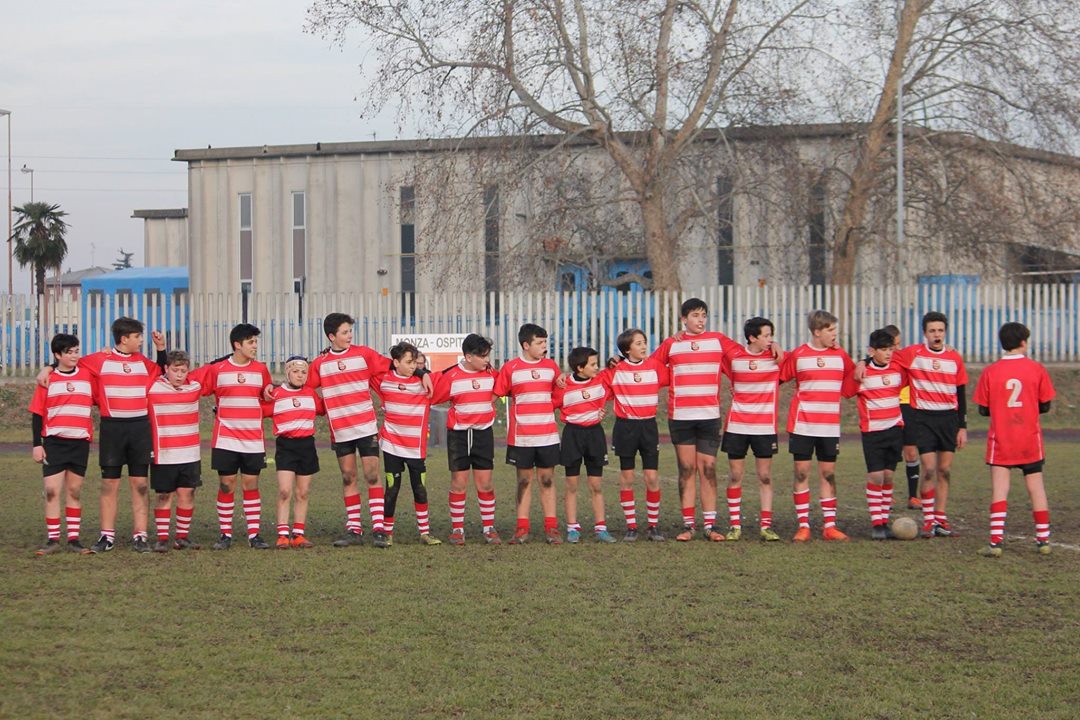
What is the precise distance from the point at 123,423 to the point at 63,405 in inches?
22.4

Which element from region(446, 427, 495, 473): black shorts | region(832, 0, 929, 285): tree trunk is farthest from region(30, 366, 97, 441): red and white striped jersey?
region(832, 0, 929, 285): tree trunk

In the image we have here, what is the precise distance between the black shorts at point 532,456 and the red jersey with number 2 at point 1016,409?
3949mm

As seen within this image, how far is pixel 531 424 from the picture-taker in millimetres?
11430

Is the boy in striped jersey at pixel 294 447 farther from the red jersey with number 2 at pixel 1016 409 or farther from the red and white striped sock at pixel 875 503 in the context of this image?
the red jersey with number 2 at pixel 1016 409

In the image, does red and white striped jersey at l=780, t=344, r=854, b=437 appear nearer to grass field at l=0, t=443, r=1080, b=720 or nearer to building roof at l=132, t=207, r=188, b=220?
grass field at l=0, t=443, r=1080, b=720

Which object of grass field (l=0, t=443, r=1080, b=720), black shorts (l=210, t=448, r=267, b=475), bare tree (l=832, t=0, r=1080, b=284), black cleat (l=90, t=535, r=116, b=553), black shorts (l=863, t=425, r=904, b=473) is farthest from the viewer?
bare tree (l=832, t=0, r=1080, b=284)

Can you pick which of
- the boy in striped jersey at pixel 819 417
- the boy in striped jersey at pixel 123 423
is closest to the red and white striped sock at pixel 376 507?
the boy in striped jersey at pixel 123 423

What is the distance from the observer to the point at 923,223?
29.7m

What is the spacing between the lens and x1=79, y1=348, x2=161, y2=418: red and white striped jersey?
10.9m

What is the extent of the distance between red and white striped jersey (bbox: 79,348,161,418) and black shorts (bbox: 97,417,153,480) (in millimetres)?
77

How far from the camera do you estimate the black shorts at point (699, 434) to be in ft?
37.4

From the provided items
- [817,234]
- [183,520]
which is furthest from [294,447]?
[817,234]

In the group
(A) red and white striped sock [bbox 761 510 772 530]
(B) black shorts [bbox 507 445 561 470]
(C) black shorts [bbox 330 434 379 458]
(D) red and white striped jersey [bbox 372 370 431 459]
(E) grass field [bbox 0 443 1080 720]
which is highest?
(D) red and white striped jersey [bbox 372 370 431 459]

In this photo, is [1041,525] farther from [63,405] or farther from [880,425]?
[63,405]
